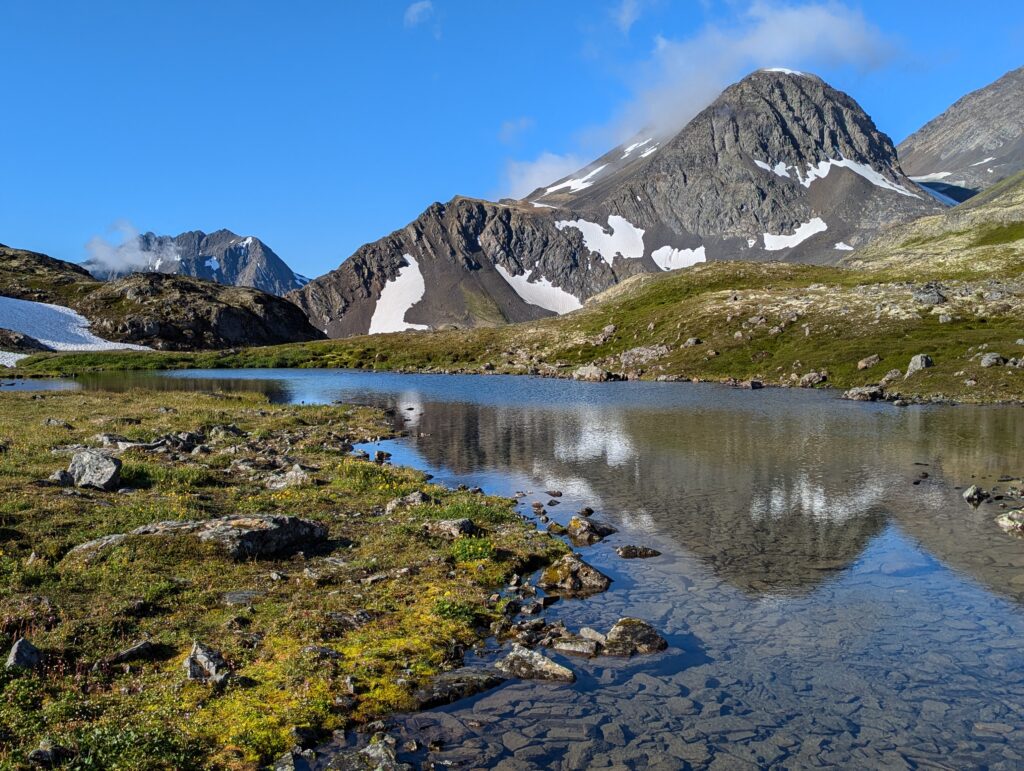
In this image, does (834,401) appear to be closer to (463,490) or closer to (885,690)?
(463,490)

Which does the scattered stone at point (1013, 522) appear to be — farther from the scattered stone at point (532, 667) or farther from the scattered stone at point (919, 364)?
the scattered stone at point (919, 364)

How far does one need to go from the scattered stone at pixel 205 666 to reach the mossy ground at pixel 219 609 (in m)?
0.28

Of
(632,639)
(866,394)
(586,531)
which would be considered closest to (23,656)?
(632,639)

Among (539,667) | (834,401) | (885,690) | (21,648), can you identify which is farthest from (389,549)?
(834,401)

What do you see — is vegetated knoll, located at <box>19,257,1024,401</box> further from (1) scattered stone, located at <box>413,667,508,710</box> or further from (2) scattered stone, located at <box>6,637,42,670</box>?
(2) scattered stone, located at <box>6,637,42,670</box>

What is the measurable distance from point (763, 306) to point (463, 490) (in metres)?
118

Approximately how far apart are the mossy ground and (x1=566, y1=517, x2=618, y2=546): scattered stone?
141 centimetres

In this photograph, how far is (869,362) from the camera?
9769cm

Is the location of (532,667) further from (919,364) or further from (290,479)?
(919,364)

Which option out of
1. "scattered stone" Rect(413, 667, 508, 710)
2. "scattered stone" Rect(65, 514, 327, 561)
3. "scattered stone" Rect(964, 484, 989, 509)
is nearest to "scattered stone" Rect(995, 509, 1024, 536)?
"scattered stone" Rect(964, 484, 989, 509)

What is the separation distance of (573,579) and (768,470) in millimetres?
24082

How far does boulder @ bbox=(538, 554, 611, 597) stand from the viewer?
22.0 m

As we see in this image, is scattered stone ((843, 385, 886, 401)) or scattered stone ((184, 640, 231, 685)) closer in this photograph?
scattered stone ((184, 640, 231, 685))

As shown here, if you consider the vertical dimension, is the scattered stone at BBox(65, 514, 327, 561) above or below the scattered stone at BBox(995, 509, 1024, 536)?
above
